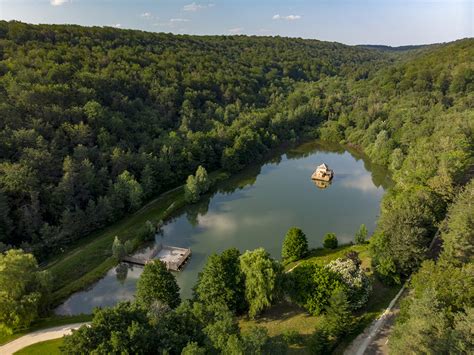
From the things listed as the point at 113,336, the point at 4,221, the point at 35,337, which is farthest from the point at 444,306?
the point at 4,221

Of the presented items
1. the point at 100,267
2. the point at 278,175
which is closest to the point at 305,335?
the point at 100,267

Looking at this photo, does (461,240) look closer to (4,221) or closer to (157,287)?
(157,287)

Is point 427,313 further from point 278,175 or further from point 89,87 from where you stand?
point 89,87

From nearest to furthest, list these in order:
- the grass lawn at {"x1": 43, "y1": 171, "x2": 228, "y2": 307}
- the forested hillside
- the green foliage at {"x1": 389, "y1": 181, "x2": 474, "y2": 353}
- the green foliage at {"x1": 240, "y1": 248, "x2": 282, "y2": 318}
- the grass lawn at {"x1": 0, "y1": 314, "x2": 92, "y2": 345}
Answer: the green foliage at {"x1": 389, "y1": 181, "x2": 474, "y2": 353}, the green foliage at {"x1": 240, "y1": 248, "x2": 282, "y2": 318}, the grass lawn at {"x1": 0, "y1": 314, "x2": 92, "y2": 345}, the grass lawn at {"x1": 43, "y1": 171, "x2": 228, "y2": 307}, the forested hillside

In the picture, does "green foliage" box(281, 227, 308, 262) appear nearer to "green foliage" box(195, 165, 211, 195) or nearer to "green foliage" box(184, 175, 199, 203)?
"green foliage" box(184, 175, 199, 203)

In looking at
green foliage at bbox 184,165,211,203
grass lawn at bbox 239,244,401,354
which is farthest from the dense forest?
green foliage at bbox 184,165,211,203

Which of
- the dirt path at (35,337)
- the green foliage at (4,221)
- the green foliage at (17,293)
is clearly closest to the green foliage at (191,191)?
the green foliage at (4,221)
